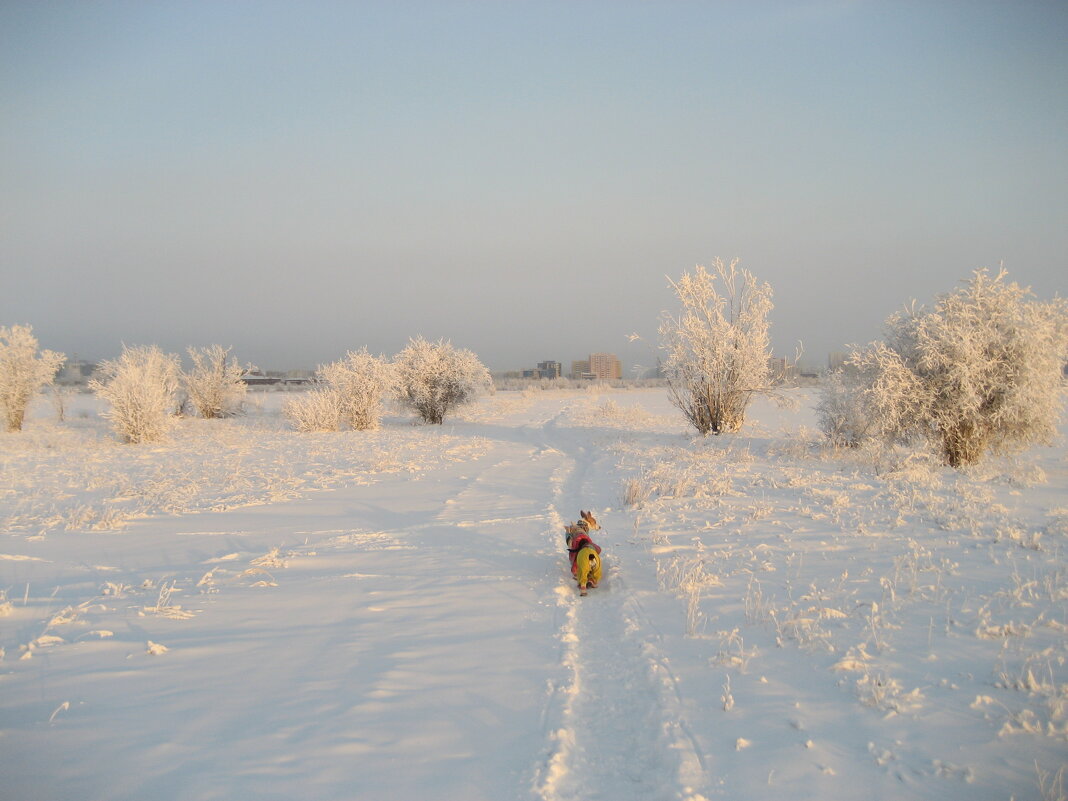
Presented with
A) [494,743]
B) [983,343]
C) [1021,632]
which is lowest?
[494,743]

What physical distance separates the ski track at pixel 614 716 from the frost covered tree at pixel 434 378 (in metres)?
21.5

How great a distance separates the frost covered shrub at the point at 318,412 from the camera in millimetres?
23641

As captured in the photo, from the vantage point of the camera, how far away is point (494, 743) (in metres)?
3.16

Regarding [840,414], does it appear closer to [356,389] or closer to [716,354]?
[716,354]

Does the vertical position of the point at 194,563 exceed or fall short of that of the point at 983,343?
it falls short

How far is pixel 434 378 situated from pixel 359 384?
11.0 feet

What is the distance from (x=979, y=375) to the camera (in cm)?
1061

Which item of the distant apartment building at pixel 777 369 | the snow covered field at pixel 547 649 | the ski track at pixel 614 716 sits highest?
the distant apartment building at pixel 777 369

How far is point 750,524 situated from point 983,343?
705cm

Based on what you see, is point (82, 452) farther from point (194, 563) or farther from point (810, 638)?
point (810, 638)

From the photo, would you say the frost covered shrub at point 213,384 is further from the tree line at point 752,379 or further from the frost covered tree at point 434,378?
the frost covered tree at point 434,378

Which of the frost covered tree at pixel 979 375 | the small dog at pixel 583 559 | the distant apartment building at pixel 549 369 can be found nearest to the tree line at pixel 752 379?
the frost covered tree at pixel 979 375

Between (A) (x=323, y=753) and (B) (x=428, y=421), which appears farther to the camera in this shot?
(B) (x=428, y=421)

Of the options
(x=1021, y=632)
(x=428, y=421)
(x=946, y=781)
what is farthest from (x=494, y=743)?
(x=428, y=421)
